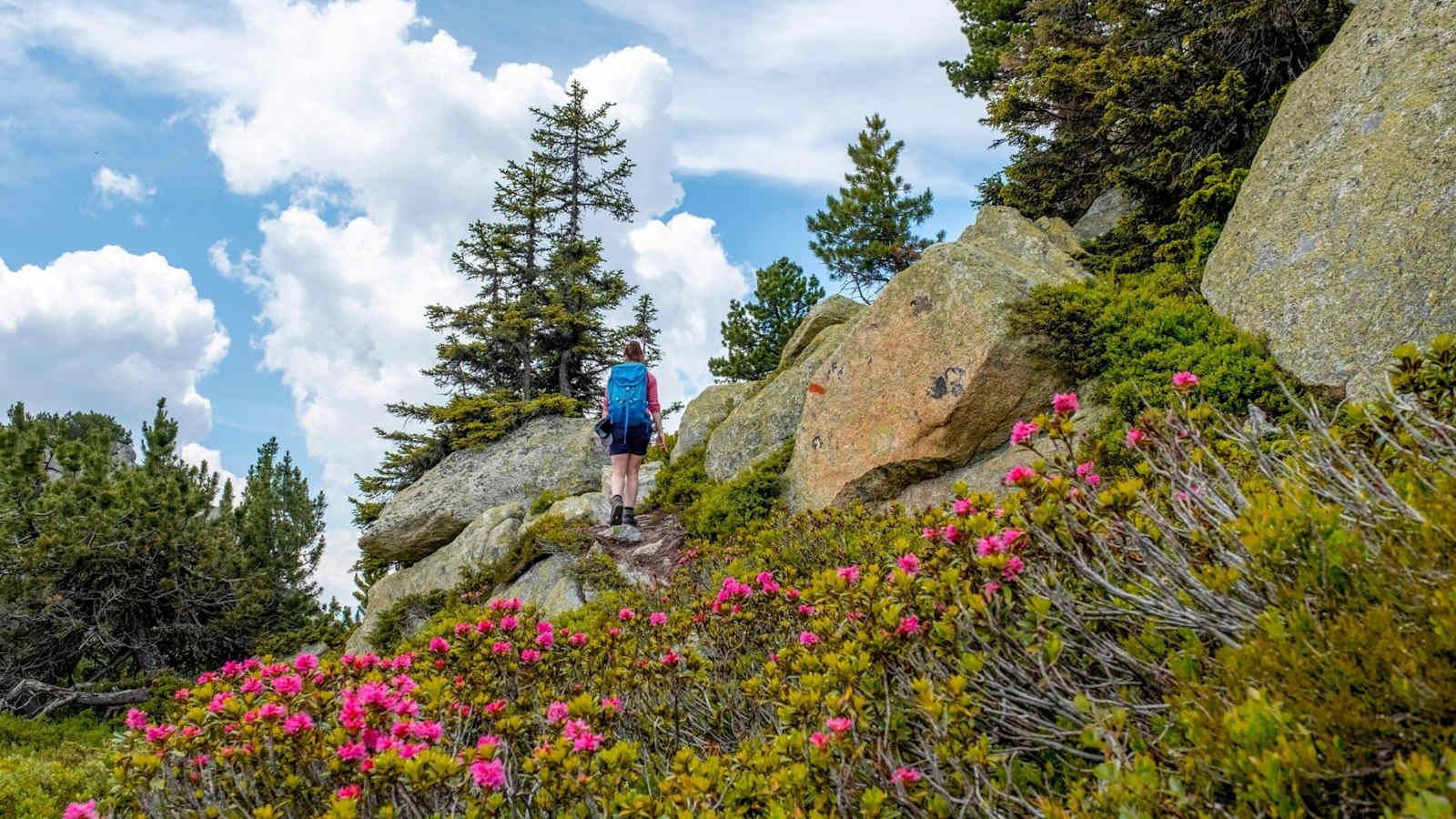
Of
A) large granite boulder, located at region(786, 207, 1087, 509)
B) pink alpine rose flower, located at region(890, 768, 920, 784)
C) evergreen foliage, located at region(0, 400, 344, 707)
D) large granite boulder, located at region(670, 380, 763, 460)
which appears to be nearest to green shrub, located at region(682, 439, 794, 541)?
large granite boulder, located at region(786, 207, 1087, 509)

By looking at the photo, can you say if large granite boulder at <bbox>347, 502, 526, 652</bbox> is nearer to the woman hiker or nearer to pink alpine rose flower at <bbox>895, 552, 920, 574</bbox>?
the woman hiker

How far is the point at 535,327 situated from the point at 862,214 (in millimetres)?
10859

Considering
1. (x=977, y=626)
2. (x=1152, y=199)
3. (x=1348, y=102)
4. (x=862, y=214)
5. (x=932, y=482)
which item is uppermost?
(x=862, y=214)

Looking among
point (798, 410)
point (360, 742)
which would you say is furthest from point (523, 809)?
point (798, 410)

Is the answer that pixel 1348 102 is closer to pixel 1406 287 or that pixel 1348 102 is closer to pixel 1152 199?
pixel 1406 287

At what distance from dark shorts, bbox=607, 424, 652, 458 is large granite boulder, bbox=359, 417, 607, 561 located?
4523 mm

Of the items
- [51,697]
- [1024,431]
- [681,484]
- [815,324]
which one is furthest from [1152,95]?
[51,697]

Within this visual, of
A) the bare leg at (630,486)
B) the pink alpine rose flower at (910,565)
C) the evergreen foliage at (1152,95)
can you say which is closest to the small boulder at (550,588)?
the bare leg at (630,486)

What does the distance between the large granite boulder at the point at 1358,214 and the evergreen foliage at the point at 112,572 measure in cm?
1771

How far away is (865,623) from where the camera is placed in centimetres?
277

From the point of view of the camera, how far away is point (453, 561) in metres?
12.6

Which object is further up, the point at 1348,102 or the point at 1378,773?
the point at 1348,102

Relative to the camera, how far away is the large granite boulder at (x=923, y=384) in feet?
24.8

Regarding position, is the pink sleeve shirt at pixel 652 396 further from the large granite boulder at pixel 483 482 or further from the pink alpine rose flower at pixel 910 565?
the pink alpine rose flower at pixel 910 565
